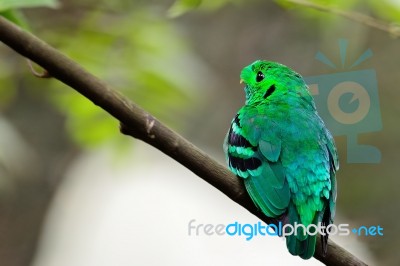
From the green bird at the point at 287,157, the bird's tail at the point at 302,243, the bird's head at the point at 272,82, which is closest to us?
the bird's tail at the point at 302,243

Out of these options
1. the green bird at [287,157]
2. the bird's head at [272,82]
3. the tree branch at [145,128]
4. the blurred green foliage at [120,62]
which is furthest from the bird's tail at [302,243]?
the blurred green foliage at [120,62]

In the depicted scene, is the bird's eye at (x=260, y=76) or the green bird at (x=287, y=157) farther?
the bird's eye at (x=260, y=76)

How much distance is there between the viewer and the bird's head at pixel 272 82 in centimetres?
181

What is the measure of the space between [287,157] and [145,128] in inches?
14.6

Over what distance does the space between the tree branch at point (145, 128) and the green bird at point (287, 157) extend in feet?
0.15

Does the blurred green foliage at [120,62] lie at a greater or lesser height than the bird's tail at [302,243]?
greater

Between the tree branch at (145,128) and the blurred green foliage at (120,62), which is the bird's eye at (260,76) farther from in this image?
the blurred green foliage at (120,62)

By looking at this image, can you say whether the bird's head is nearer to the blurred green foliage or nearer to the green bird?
the green bird

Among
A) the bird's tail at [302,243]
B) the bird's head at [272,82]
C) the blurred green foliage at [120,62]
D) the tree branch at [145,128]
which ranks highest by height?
the blurred green foliage at [120,62]

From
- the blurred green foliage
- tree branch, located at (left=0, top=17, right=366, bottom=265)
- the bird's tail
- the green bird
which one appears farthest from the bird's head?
the blurred green foliage

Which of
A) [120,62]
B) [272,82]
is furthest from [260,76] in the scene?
[120,62]

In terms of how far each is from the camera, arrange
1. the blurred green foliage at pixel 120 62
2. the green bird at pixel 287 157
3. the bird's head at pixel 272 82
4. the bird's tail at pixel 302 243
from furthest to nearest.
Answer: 1. the blurred green foliage at pixel 120 62
2. the bird's head at pixel 272 82
3. the green bird at pixel 287 157
4. the bird's tail at pixel 302 243

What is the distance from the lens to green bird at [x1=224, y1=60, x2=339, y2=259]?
156cm

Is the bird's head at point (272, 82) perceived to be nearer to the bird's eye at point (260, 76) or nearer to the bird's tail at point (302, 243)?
the bird's eye at point (260, 76)
